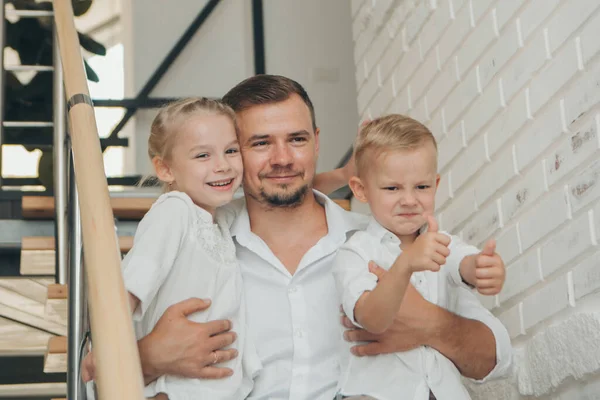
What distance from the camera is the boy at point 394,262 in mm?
1721

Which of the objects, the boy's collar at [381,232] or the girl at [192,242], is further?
the boy's collar at [381,232]

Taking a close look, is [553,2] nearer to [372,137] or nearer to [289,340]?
[372,137]

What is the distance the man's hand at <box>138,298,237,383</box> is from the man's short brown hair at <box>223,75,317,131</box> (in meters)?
0.55

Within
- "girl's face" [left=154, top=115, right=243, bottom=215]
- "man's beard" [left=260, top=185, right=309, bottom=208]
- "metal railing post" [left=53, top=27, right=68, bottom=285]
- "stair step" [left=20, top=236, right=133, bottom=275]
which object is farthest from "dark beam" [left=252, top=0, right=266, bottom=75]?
"girl's face" [left=154, top=115, right=243, bottom=215]

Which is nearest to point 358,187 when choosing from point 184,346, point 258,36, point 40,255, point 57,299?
point 184,346

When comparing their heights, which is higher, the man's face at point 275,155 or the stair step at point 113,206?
the man's face at point 275,155

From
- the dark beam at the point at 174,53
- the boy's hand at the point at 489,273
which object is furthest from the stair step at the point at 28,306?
the dark beam at the point at 174,53

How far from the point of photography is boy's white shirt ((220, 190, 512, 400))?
6.34 ft

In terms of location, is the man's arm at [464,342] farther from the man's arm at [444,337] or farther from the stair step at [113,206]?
the stair step at [113,206]

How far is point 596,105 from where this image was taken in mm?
1821

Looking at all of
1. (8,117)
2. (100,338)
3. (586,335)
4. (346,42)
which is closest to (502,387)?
(586,335)

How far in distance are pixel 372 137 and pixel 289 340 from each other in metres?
0.44

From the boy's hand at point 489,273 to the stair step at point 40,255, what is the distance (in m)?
1.34

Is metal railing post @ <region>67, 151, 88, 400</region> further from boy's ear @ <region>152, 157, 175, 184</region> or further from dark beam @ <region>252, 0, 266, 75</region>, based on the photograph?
dark beam @ <region>252, 0, 266, 75</region>
